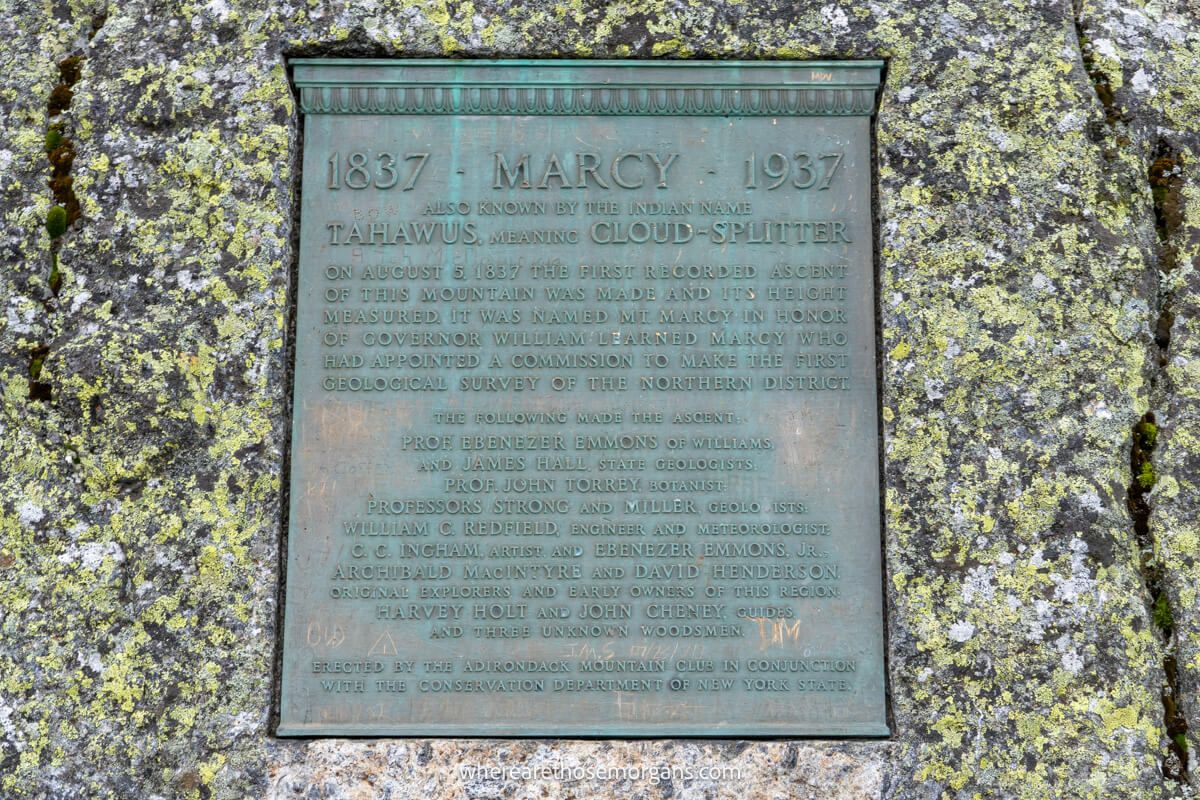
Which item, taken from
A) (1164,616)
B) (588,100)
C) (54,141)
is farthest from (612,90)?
(1164,616)

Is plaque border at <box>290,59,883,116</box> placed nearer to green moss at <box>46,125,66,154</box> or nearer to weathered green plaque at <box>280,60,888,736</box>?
weathered green plaque at <box>280,60,888,736</box>

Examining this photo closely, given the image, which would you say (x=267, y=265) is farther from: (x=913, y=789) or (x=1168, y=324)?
(x=1168, y=324)

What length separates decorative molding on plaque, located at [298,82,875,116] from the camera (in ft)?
10.2

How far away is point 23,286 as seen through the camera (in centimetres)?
305

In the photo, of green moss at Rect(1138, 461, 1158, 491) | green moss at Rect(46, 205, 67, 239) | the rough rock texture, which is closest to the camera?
the rough rock texture

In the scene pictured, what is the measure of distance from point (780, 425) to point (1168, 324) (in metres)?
1.12

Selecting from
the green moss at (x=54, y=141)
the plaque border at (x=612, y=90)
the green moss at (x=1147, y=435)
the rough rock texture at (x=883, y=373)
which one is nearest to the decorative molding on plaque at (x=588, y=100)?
the plaque border at (x=612, y=90)

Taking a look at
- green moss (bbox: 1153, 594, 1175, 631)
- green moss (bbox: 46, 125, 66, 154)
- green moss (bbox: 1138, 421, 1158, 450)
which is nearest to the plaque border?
green moss (bbox: 46, 125, 66, 154)

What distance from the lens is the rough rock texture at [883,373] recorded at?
2.81 metres

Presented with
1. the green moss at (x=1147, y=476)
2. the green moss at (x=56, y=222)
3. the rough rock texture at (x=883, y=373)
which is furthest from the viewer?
the green moss at (x=56, y=222)

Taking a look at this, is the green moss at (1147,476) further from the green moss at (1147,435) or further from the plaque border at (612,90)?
the plaque border at (612,90)

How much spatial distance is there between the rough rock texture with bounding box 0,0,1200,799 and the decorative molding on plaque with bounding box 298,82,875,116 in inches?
4.1

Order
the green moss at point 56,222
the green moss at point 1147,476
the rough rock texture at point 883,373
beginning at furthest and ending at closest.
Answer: the green moss at point 56,222, the green moss at point 1147,476, the rough rock texture at point 883,373

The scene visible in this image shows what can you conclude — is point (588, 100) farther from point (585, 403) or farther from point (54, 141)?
point (54, 141)
